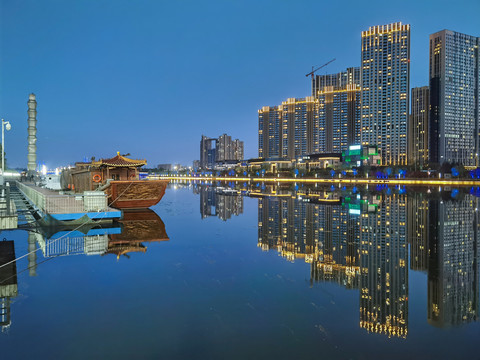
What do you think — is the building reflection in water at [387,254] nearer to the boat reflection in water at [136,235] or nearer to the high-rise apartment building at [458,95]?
the boat reflection in water at [136,235]

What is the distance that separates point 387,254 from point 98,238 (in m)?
11.9

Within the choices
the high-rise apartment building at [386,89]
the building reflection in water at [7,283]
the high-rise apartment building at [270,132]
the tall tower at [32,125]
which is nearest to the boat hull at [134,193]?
the building reflection in water at [7,283]

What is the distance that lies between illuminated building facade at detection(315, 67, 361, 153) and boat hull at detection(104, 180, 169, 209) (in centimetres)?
13519

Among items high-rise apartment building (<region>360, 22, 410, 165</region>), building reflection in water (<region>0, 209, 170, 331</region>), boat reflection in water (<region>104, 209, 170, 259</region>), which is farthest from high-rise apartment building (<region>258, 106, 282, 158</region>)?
building reflection in water (<region>0, 209, 170, 331</region>)

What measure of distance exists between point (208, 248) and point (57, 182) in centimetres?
4373

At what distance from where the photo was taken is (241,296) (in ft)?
27.6

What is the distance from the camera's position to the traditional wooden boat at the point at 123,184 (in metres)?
26.0

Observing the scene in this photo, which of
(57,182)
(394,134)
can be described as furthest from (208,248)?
(394,134)

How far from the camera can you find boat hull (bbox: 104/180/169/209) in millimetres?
25938

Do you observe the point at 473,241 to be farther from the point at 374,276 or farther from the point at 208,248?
the point at 208,248

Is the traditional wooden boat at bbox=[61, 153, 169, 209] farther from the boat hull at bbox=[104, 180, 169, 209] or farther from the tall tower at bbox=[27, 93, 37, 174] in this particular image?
the tall tower at bbox=[27, 93, 37, 174]

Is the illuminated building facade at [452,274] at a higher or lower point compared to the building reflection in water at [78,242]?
lower

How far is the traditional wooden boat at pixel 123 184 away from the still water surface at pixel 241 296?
9.55 m

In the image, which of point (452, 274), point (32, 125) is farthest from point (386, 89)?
point (452, 274)
